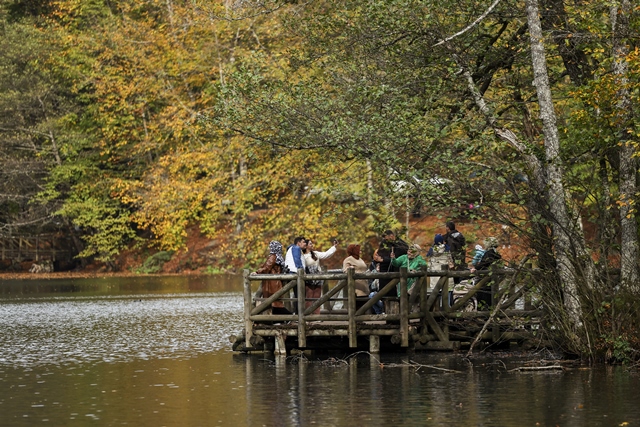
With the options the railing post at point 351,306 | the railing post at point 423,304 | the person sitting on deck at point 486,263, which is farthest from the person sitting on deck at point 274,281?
the person sitting on deck at point 486,263

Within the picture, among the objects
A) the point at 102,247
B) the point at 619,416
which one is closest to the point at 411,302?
the point at 619,416

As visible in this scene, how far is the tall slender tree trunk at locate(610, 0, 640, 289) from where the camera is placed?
1880 centimetres

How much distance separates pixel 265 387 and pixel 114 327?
13.3 metres

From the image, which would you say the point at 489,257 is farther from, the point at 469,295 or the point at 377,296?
the point at 377,296

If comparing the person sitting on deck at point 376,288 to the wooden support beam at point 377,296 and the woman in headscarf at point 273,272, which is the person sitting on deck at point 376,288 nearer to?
the wooden support beam at point 377,296

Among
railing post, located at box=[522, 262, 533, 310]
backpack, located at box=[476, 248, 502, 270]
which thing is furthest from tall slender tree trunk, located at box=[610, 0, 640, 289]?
backpack, located at box=[476, 248, 502, 270]

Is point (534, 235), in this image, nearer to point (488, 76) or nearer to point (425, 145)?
point (425, 145)

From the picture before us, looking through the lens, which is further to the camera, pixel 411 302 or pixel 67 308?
pixel 67 308

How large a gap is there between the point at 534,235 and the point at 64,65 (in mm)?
47990

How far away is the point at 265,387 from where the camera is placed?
17.6 meters

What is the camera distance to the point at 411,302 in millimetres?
22266

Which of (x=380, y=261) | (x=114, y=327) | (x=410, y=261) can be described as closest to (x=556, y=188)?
(x=410, y=261)

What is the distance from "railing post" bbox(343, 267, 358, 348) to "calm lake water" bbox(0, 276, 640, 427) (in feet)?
1.23

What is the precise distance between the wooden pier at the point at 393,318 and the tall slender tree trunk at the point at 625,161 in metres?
1.86
